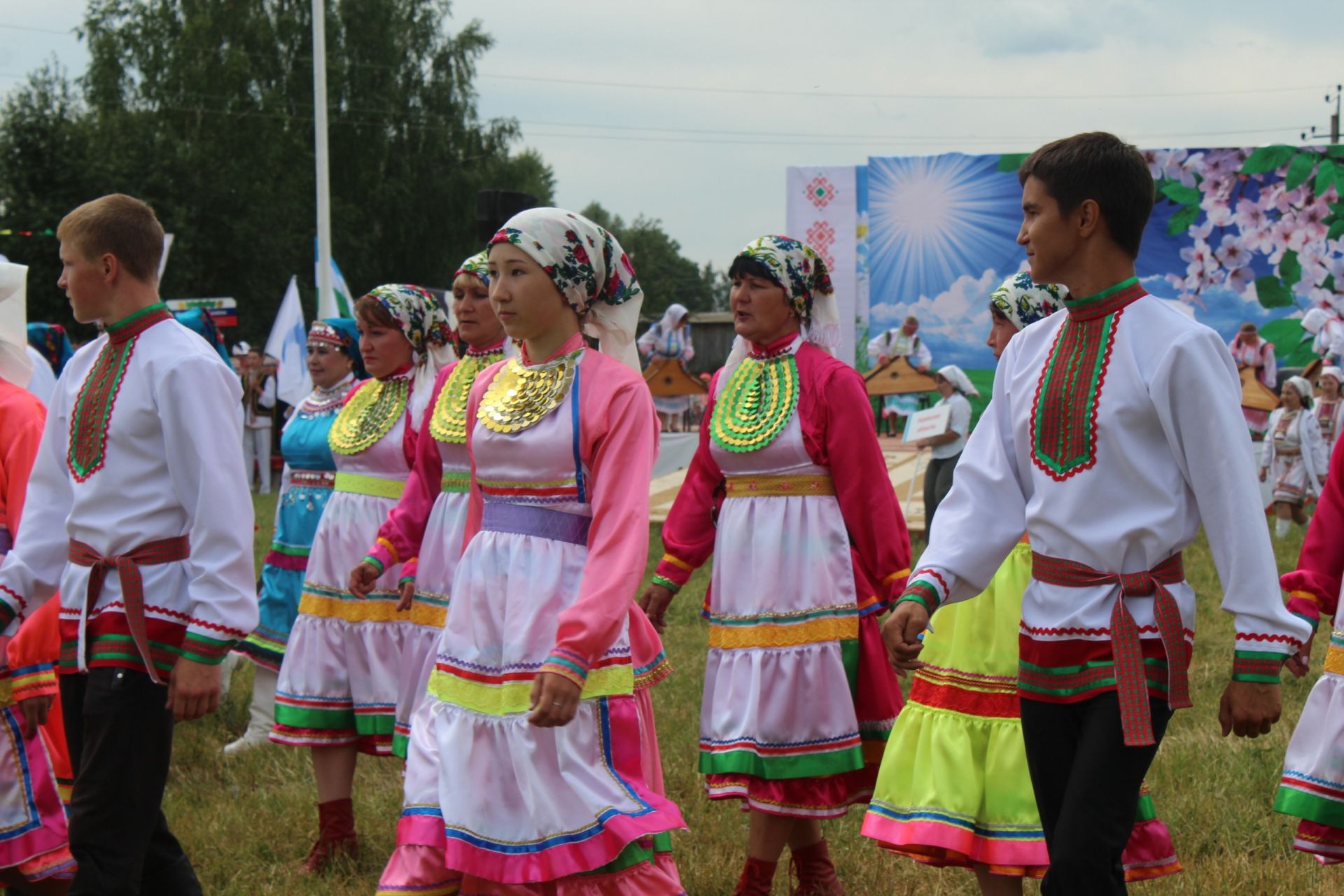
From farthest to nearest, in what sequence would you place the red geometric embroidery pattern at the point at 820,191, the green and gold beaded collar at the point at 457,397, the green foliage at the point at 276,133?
1. the green foliage at the point at 276,133
2. the red geometric embroidery pattern at the point at 820,191
3. the green and gold beaded collar at the point at 457,397

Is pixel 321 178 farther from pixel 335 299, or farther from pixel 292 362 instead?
pixel 292 362

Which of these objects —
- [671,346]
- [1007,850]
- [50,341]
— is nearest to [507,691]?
[1007,850]

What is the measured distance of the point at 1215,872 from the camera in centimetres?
467

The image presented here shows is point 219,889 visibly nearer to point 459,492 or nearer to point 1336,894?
point 459,492

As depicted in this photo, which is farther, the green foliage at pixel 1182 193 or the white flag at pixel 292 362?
the green foliage at pixel 1182 193

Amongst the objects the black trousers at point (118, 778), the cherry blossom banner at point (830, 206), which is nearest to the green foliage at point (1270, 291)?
the cherry blossom banner at point (830, 206)

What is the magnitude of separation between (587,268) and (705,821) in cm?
264

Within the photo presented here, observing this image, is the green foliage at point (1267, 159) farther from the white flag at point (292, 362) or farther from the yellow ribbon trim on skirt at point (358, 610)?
the yellow ribbon trim on skirt at point (358, 610)

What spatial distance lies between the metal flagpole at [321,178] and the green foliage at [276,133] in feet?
42.5

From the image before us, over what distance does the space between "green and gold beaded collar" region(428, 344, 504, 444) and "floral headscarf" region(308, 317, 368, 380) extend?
3.96 feet

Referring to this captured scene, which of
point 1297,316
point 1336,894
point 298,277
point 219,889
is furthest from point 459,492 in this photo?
point 298,277

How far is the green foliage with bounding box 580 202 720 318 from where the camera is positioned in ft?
274

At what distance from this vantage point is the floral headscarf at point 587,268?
345 cm

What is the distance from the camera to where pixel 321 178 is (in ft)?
59.8
